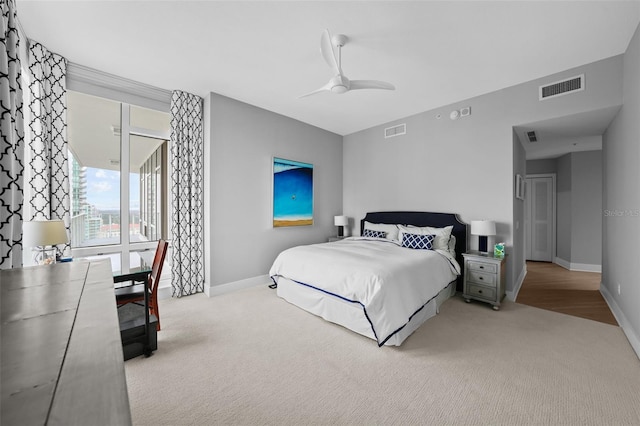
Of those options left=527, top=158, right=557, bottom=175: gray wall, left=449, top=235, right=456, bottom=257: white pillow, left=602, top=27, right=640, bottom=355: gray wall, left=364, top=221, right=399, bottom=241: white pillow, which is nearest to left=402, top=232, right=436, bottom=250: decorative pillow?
left=449, top=235, right=456, bottom=257: white pillow

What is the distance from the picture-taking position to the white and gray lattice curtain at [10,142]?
64.5 inches

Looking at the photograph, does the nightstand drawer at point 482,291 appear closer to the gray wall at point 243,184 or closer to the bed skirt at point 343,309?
the bed skirt at point 343,309

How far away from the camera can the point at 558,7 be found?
2.21 meters

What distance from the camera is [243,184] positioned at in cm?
418

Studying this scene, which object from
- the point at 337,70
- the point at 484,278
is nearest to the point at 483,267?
the point at 484,278

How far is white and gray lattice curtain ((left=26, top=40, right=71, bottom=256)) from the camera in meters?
2.69

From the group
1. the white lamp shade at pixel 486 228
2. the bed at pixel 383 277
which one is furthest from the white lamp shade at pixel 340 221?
the white lamp shade at pixel 486 228

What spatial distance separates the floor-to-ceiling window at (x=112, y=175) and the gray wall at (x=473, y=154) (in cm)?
392

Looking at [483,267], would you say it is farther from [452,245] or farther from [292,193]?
[292,193]

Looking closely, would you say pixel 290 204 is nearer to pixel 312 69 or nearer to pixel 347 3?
pixel 312 69

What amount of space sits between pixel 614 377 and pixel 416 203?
3055mm

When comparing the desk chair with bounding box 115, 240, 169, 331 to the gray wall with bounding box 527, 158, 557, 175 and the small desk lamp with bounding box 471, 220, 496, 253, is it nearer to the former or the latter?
the small desk lamp with bounding box 471, 220, 496, 253

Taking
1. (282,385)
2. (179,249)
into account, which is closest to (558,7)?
(282,385)

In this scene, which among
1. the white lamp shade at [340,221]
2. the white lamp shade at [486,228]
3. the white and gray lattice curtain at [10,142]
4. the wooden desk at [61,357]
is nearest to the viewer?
the wooden desk at [61,357]
